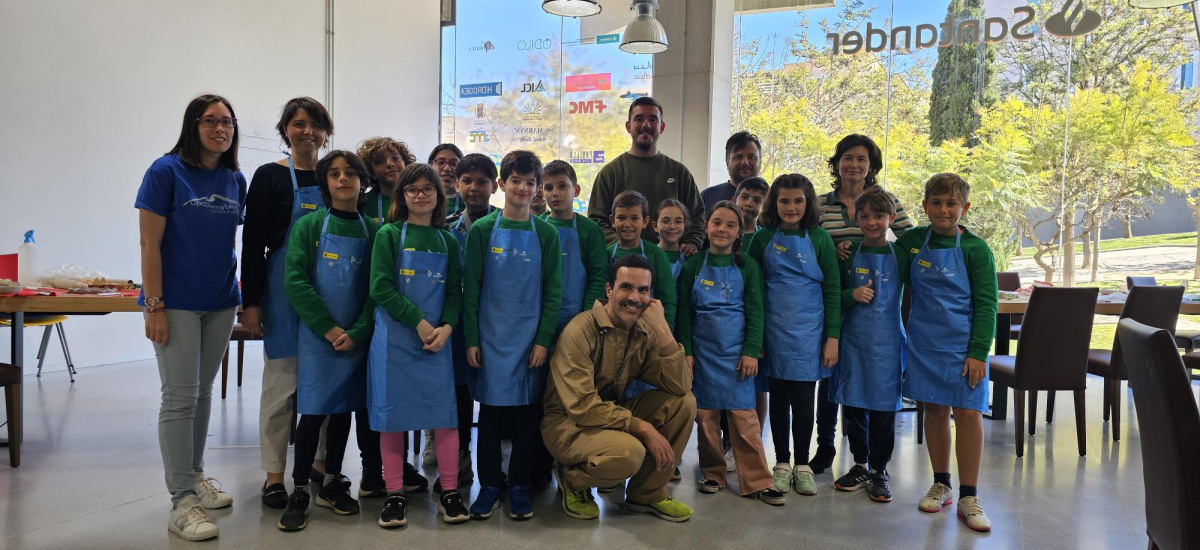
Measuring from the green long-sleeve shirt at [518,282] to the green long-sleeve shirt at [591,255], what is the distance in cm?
13

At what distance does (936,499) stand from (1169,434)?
1661 mm

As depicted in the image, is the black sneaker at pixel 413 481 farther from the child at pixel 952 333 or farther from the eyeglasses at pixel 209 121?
the child at pixel 952 333

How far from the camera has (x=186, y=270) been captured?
2.59 meters

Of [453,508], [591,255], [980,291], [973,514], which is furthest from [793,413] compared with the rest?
[453,508]

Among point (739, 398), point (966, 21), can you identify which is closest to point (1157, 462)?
point (739, 398)

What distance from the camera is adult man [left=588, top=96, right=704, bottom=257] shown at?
3682 mm

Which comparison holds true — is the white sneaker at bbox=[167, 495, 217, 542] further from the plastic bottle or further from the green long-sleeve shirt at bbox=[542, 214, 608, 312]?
the plastic bottle

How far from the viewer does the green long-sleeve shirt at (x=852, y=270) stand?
123 inches

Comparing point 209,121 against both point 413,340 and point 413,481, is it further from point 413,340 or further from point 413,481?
point 413,481

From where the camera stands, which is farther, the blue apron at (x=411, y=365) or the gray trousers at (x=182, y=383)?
the blue apron at (x=411, y=365)

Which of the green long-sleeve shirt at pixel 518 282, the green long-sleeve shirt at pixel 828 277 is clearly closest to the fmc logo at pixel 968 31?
the green long-sleeve shirt at pixel 828 277

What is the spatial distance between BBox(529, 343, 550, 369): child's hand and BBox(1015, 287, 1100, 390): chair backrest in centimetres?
268

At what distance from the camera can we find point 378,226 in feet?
9.86

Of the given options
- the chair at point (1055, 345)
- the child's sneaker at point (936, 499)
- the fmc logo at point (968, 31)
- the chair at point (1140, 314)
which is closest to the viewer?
the child's sneaker at point (936, 499)
